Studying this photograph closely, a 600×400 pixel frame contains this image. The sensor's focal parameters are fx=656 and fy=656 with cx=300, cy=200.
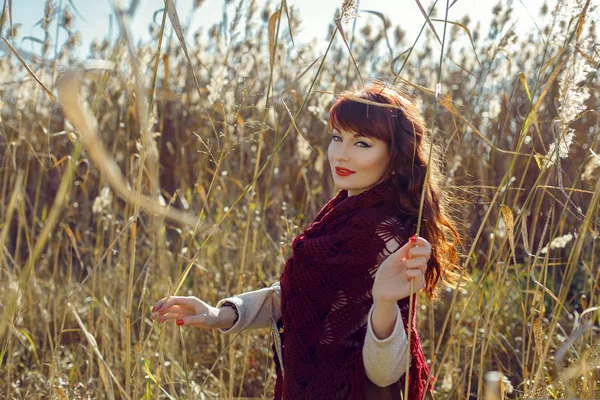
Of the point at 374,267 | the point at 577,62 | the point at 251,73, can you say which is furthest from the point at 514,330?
the point at 251,73

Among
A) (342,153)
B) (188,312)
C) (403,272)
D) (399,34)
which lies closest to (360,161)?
(342,153)

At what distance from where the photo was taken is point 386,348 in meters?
1.17

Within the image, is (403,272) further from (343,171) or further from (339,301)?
(343,171)

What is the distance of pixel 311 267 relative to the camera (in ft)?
4.54

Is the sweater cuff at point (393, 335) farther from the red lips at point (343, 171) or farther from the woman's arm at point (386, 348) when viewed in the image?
the red lips at point (343, 171)

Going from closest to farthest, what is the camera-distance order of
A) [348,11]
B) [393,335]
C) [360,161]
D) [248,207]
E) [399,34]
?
[348,11] → [393,335] → [360,161] → [248,207] → [399,34]

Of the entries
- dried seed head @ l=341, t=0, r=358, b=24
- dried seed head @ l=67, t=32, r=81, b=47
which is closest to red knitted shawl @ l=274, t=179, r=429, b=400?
dried seed head @ l=341, t=0, r=358, b=24

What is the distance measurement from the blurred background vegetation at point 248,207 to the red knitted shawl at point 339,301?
0.15 m

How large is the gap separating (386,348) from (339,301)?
198 millimetres

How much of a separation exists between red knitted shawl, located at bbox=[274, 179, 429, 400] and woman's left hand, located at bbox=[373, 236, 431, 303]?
19cm

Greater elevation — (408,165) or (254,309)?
(408,165)

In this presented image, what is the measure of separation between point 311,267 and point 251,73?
9.10ft

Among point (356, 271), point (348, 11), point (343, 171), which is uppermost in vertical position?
point (348, 11)

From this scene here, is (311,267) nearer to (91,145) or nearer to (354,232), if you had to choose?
(354,232)
